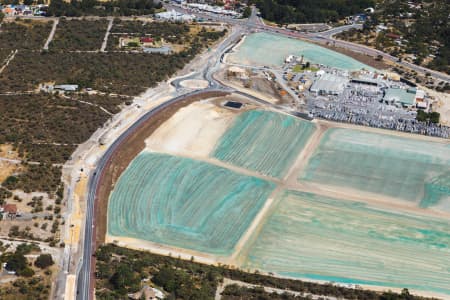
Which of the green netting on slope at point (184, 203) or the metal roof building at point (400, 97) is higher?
the metal roof building at point (400, 97)

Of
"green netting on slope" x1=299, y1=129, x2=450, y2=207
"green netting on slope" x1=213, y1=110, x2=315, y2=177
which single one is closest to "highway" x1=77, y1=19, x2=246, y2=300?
"green netting on slope" x1=213, y1=110, x2=315, y2=177

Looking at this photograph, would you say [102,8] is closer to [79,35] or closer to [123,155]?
[79,35]

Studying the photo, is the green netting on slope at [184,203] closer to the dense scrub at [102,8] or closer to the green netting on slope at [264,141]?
the green netting on slope at [264,141]

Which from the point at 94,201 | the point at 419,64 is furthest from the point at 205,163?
the point at 419,64

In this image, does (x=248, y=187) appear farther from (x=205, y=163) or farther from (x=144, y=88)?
(x=144, y=88)

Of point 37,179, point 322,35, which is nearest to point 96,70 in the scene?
point 37,179

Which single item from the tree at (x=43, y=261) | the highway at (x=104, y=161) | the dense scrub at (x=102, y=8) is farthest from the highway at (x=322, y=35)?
the tree at (x=43, y=261)
